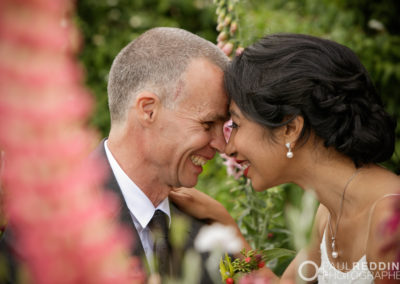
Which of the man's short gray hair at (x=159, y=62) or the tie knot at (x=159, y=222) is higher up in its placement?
A: the man's short gray hair at (x=159, y=62)

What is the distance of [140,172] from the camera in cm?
243

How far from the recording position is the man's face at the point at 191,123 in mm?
2318

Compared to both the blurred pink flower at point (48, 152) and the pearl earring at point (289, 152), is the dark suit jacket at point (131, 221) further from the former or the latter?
the blurred pink flower at point (48, 152)

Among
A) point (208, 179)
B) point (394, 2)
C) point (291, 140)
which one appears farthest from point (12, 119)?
point (394, 2)

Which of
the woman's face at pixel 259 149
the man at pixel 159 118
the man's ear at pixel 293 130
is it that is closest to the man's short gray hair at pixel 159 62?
the man at pixel 159 118

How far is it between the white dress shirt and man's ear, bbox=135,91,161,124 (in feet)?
0.96

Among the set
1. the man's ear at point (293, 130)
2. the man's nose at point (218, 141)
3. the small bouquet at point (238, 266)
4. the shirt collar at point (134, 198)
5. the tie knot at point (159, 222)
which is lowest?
the tie knot at point (159, 222)

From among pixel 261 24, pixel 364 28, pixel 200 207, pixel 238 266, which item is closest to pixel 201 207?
pixel 200 207

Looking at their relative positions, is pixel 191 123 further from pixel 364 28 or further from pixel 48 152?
pixel 364 28

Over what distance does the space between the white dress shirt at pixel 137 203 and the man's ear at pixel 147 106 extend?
0.29m

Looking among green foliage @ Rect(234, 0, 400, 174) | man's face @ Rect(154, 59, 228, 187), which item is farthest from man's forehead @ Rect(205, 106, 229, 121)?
green foliage @ Rect(234, 0, 400, 174)

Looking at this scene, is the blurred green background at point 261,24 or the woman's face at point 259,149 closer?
the woman's face at point 259,149

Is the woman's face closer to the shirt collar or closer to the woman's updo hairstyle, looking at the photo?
the woman's updo hairstyle

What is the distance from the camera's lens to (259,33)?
427 centimetres
